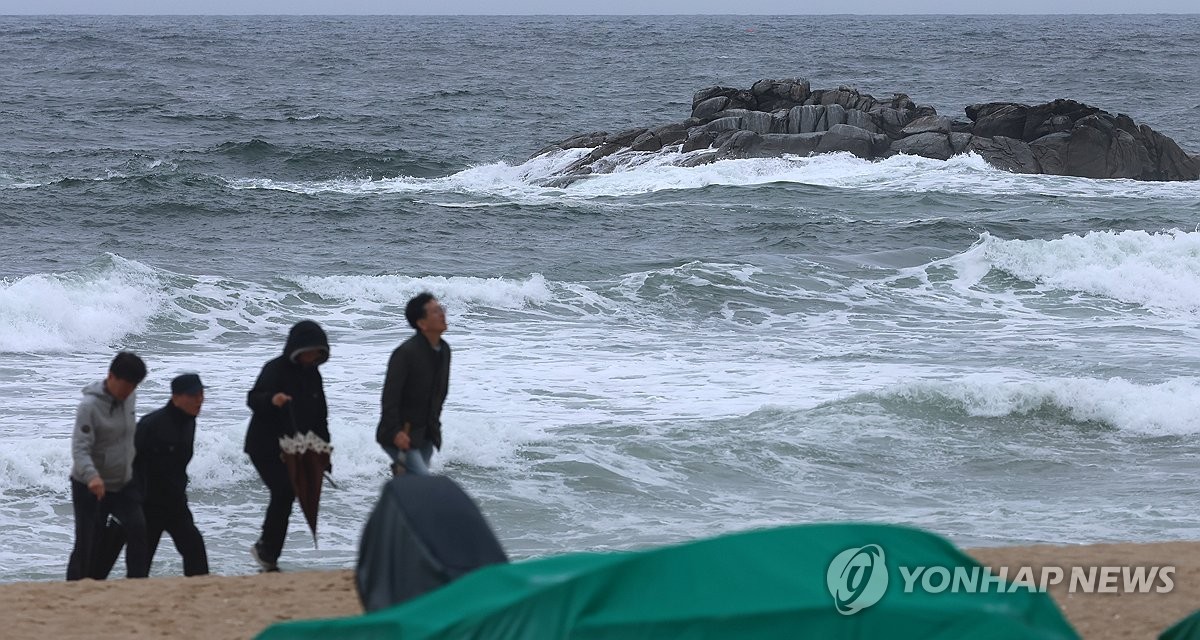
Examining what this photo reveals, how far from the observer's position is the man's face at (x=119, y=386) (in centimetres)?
657

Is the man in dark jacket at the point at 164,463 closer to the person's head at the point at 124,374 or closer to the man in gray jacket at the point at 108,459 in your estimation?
the man in gray jacket at the point at 108,459

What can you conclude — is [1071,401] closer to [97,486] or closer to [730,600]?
[97,486]

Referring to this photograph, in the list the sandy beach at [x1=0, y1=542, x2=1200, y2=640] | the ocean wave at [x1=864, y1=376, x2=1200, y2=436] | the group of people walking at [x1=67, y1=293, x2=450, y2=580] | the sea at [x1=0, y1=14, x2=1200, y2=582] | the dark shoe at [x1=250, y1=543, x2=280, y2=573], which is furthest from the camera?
the ocean wave at [x1=864, y1=376, x2=1200, y2=436]

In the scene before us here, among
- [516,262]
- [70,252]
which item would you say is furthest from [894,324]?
[70,252]

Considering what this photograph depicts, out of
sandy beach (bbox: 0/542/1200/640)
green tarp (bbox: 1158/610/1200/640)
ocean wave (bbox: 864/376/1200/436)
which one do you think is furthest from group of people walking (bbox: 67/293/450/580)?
ocean wave (bbox: 864/376/1200/436)

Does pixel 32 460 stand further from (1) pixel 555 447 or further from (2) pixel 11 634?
(2) pixel 11 634

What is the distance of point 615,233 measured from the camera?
25.0 meters

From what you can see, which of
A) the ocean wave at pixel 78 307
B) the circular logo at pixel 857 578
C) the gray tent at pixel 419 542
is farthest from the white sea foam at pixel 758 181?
the circular logo at pixel 857 578

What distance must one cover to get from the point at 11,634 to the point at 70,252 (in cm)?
1749

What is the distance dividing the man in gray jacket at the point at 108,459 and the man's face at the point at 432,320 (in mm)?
1244

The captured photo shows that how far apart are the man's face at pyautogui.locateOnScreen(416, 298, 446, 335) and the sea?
8.22 feet

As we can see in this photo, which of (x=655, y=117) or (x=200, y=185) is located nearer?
(x=200, y=185)

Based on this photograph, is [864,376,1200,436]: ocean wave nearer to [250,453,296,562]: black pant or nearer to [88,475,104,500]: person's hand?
[250,453,296,562]: black pant

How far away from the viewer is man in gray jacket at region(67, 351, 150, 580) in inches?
260
